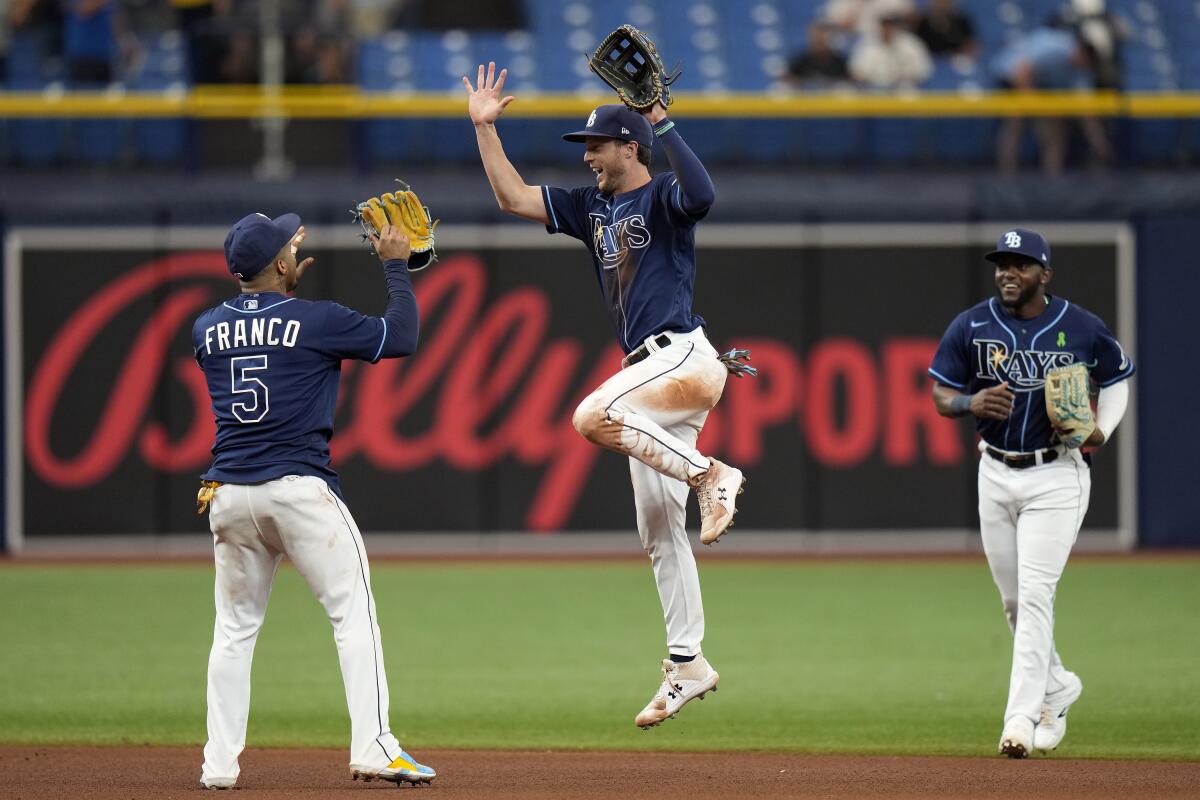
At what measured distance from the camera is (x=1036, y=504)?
24.7 ft

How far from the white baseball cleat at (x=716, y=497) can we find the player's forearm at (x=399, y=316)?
1.21 m

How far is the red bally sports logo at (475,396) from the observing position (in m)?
16.1

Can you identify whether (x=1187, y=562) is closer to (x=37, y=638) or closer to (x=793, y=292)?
(x=793, y=292)

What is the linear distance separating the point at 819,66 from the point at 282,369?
11.4 meters

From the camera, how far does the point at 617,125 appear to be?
268 inches

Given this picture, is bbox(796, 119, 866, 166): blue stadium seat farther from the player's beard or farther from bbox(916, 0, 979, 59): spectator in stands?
the player's beard

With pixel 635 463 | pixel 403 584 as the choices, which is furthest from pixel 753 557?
pixel 635 463

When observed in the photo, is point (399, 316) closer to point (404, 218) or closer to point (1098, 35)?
point (404, 218)

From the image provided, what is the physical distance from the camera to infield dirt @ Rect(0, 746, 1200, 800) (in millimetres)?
6641

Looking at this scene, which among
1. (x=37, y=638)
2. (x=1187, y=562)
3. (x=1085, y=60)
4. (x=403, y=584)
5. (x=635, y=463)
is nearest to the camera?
Result: (x=635, y=463)

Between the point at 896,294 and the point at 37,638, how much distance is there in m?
8.54

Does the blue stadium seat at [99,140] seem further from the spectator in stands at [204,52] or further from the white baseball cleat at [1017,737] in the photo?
the white baseball cleat at [1017,737]

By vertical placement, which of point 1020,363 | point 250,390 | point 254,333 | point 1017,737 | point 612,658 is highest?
point 254,333

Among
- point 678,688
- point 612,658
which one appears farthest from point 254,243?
point 612,658
